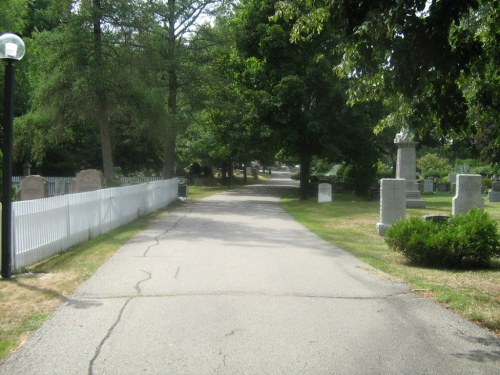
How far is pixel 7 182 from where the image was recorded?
875 cm

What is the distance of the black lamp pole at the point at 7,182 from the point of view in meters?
8.62

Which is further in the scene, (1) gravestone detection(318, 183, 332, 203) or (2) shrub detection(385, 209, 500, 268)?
(1) gravestone detection(318, 183, 332, 203)

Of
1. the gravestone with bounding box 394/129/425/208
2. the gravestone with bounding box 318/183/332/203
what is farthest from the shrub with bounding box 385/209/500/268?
the gravestone with bounding box 318/183/332/203

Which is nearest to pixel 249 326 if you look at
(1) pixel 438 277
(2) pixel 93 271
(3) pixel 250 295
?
(3) pixel 250 295

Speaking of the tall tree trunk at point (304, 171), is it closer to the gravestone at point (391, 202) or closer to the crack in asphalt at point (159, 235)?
the crack in asphalt at point (159, 235)

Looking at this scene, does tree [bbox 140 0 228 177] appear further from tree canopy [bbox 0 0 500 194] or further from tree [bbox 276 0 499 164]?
tree [bbox 276 0 499 164]

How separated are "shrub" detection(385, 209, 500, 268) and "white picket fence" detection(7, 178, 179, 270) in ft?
22.1

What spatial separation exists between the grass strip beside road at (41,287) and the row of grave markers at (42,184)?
9009 mm

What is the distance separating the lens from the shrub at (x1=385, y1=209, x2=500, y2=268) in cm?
1005

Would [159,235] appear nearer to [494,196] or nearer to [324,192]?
[324,192]

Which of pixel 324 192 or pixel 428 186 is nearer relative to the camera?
pixel 324 192

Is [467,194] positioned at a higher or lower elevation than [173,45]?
lower

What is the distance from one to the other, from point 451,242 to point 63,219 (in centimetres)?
792

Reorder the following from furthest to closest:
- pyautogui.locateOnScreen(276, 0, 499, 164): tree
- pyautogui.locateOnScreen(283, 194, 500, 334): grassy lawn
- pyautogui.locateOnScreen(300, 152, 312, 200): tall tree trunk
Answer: pyautogui.locateOnScreen(300, 152, 312, 200): tall tree trunk, pyautogui.locateOnScreen(283, 194, 500, 334): grassy lawn, pyautogui.locateOnScreen(276, 0, 499, 164): tree
